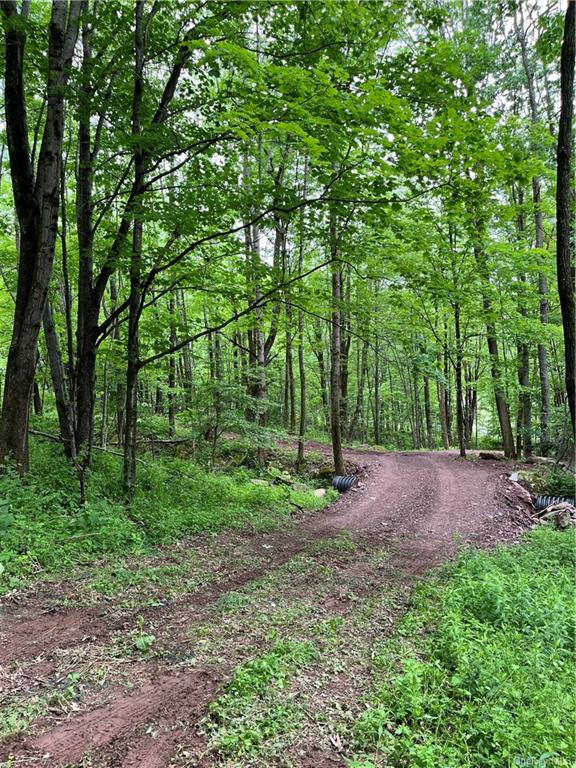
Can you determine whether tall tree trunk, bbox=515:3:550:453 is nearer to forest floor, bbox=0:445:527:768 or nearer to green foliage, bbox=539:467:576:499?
green foliage, bbox=539:467:576:499

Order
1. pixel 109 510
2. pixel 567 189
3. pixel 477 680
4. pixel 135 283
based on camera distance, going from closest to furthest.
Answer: pixel 477 680
pixel 567 189
pixel 109 510
pixel 135 283

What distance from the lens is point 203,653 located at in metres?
3.52

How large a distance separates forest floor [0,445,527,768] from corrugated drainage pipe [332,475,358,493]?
493 cm

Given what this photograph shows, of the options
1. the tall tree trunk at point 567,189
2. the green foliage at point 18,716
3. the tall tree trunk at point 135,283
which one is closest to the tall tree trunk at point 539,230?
the tall tree trunk at point 567,189

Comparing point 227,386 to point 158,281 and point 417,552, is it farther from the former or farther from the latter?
point 417,552

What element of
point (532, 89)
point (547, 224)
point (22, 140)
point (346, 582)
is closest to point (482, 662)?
point (346, 582)

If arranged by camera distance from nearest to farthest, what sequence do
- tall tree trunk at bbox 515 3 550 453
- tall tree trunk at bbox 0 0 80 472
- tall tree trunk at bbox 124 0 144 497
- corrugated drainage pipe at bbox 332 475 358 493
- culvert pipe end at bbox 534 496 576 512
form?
tall tree trunk at bbox 124 0 144 497 → tall tree trunk at bbox 0 0 80 472 → culvert pipe end at bbox 534 496 576 512 → corrugated drainage pipe at bbox 332 475 358 493 → tall tree trunk at bbox 515 3 550 453

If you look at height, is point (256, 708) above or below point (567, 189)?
below

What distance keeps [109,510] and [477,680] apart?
512 cm

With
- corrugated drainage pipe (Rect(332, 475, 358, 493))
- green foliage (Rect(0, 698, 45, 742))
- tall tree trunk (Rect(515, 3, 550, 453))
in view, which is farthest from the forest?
tall tree trunk (Rect(515, 3, 550, 453))

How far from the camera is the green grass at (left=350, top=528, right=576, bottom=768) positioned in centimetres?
257

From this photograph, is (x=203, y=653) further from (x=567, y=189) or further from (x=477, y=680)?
(x=567, y=189)

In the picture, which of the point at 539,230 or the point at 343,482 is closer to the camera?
the point at 343,482

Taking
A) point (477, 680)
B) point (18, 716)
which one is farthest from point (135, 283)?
point (477, 680)
